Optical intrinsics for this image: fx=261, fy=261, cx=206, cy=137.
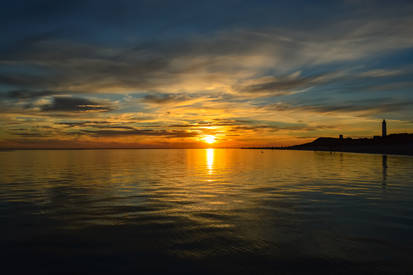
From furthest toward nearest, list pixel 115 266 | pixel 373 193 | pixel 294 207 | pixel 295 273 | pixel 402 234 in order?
pixel 373 193 → pixel 294 207 → pixel 402 234 → pixel 115 266 → pixel 295 273

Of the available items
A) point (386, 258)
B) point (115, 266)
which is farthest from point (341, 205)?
point (115, 266)

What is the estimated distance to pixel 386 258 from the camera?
8969mm

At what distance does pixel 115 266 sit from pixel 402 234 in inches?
469

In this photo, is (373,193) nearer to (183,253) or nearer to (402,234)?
(402,234)

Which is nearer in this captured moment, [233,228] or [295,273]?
[295,273]

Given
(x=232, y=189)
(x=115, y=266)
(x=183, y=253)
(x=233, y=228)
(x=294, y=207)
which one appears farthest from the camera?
(x=232, y=189)

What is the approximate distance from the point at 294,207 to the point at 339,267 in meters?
8.61

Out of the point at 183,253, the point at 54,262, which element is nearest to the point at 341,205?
the point at 183,253

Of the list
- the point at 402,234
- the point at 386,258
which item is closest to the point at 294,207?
the point at 402,234

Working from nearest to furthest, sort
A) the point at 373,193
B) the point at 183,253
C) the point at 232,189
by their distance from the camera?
the point at 183,253 < the point at 373,193 < the point at 232,189

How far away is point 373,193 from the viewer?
21.7 metres

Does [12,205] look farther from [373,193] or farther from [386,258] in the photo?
[373,193]

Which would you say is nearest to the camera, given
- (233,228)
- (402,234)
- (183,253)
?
(183,253)

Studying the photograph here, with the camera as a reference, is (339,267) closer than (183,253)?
Yes
